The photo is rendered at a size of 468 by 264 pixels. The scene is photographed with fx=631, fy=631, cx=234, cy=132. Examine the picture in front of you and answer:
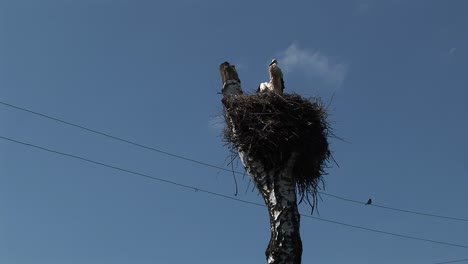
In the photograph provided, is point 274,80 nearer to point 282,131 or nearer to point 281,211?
point 282,131

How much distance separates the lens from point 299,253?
5.30 metres

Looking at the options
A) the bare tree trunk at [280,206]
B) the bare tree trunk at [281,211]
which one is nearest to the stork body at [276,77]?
the bare tree trunk at [280,206]

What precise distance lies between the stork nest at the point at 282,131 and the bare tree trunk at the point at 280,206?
0.14 metres

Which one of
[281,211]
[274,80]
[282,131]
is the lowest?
[281,211]

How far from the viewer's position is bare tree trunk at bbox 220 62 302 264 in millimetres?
5285

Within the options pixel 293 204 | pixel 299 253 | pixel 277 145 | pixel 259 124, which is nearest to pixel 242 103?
pixel 259 124

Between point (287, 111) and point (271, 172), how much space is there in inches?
50.9

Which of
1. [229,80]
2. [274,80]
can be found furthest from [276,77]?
[229,80]

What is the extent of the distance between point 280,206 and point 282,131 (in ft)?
4.24

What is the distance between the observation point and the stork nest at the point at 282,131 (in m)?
6.41

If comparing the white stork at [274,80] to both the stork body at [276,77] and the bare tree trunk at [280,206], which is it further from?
the bare tree trunk at [280,206]

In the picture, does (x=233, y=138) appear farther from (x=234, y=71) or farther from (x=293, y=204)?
(x=293, y=204)

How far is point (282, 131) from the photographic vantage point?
6672 mm

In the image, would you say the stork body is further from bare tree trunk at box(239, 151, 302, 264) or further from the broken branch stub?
bare tree trunk at box(239, 151, 302, 264)
